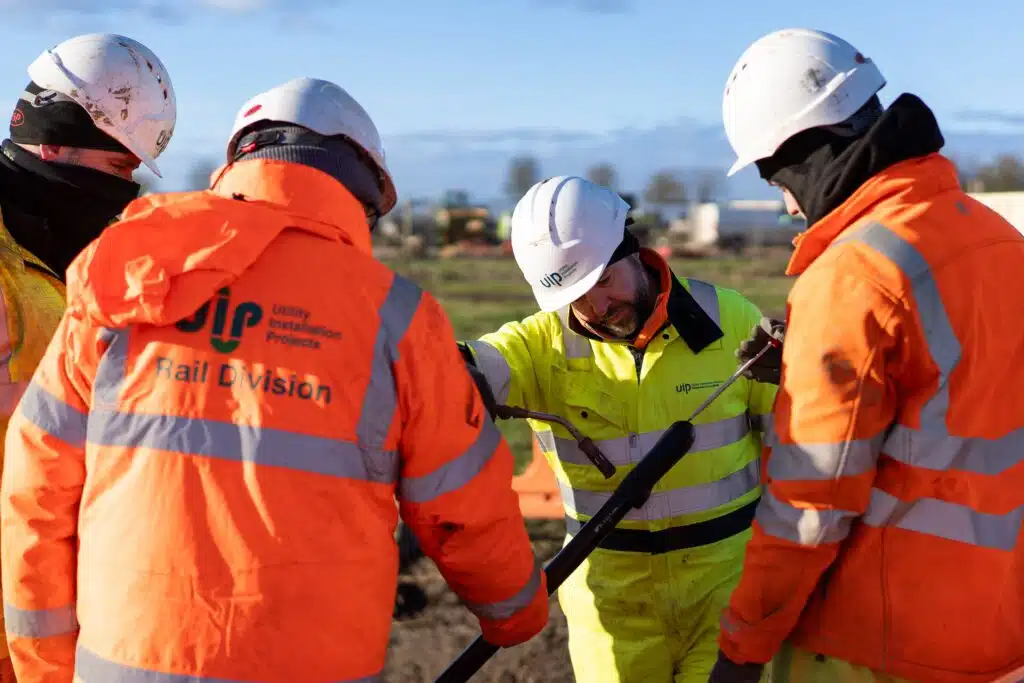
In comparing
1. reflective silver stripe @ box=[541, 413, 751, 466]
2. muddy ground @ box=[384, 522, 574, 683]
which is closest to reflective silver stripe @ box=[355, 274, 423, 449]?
reflective silver stripe @ box=[541, 413, 751, 466]

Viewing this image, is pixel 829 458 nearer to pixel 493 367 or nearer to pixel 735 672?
pixel 735 672

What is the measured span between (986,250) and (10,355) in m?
2.58

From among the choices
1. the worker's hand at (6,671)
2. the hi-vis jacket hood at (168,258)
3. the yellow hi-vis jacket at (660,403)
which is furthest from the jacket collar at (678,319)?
the worker's hand at (6,671)

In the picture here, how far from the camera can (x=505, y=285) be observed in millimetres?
27016

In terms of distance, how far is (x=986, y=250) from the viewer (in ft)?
8.21

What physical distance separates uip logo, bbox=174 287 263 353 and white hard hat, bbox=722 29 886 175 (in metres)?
1.32

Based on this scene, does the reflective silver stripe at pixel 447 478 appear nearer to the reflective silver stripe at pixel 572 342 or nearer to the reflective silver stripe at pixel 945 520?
the reflective silver stripe at pixel 945 520

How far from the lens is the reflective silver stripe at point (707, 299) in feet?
11.8

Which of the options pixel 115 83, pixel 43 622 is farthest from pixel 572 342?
pixel 43 622

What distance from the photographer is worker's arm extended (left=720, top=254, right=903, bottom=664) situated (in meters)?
2.40

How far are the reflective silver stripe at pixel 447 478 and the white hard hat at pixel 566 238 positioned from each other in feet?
3.68

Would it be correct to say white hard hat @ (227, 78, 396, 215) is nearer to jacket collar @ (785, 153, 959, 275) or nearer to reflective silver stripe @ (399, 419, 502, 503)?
reflective silver stripe @ (399, 419, 502, 503)

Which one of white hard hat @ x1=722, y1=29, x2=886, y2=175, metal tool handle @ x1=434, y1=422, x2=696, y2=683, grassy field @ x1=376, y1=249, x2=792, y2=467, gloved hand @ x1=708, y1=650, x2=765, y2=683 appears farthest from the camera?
grassy field @ x1=376, y1=249, x2=792, y2=467

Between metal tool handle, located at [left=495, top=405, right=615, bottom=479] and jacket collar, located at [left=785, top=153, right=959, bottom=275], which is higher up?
jacket collar, located at [left=785, top=153, right=959, bottom=275]
